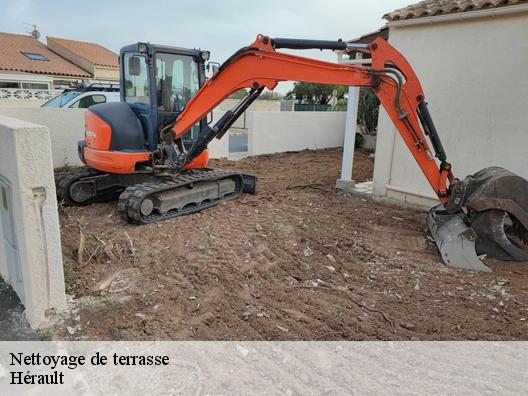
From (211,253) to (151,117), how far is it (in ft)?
8.80

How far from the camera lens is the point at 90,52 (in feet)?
99.9

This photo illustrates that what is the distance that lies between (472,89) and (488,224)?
2.48m

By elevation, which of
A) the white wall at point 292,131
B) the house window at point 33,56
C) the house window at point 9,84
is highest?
the house window at point 33,56

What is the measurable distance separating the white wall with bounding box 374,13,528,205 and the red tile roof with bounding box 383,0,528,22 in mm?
198

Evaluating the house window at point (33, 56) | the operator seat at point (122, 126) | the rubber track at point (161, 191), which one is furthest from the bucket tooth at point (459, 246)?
the house window at point (33, 56)

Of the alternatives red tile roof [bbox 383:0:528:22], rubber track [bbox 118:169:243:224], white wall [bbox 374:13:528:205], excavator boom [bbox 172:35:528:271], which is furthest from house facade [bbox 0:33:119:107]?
white wall [bbox 374:13:528:205]

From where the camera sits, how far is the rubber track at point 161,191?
17.9 ft

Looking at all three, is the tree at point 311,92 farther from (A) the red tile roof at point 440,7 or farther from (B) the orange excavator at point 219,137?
(B) the orange excavator at point 219,137

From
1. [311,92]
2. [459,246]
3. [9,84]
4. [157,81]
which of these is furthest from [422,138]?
[311,92]

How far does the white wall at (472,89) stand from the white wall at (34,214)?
5.62m

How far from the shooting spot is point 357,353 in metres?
2.92

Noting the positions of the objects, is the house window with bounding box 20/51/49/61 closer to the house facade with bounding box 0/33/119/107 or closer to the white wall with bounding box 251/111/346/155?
the house facade with bounding box 0/33/119/107

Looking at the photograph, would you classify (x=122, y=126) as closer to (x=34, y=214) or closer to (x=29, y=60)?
(x=34, y=214)

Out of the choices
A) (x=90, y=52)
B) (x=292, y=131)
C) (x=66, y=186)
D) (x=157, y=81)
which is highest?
(x=90, y=52)
